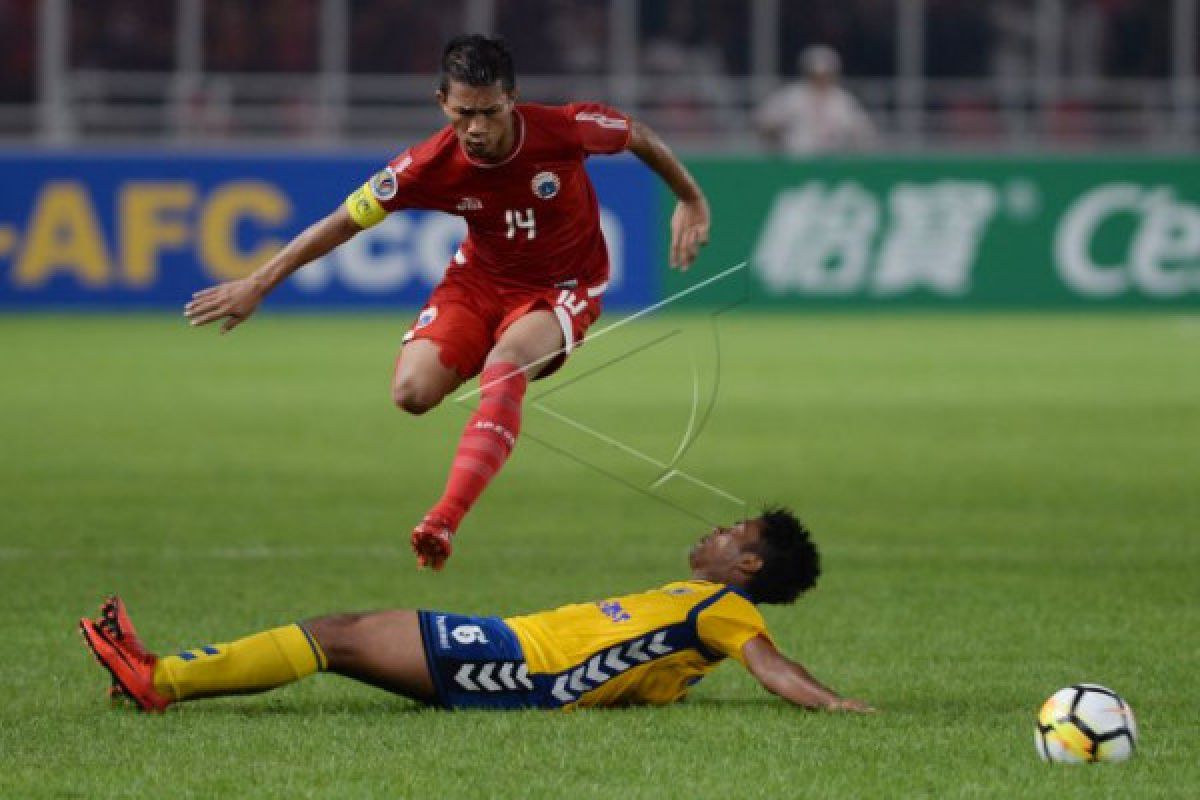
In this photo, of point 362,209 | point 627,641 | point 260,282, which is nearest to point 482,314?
point 362,209

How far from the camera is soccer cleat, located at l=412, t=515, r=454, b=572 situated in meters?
7.05

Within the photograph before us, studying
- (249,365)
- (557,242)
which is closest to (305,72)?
(249,365)

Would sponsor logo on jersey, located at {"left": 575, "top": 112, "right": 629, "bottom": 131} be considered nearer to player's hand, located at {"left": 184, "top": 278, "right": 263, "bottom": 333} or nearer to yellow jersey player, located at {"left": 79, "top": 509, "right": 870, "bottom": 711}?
player's hand, located at {"left": 184, "top": 278, "right": 263, "bottom": 333}

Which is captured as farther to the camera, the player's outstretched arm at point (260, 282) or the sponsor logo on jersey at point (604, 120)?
the sponsor logo on jersey at point (604, 120)

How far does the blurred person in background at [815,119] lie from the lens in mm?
25056

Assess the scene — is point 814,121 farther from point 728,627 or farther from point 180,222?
point 728,627

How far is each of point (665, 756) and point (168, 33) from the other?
21890mm

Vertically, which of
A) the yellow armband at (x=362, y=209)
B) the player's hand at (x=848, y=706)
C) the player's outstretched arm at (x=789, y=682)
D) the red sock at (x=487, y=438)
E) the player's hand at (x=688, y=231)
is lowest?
the player's hand at (x=848, y=706)

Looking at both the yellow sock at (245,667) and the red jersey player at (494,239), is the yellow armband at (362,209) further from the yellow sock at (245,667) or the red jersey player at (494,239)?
the yellow sock at (245,667)

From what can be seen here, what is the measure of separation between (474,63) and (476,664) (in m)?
2.28

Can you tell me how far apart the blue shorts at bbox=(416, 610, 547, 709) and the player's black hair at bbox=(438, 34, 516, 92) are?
6.91 feet

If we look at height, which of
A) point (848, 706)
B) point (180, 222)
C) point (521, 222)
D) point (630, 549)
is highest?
point (521, 222)

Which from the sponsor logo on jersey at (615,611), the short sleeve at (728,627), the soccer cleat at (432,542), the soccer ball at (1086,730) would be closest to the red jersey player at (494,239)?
the soccer cleat at (432,542)

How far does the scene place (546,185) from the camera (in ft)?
27.8
